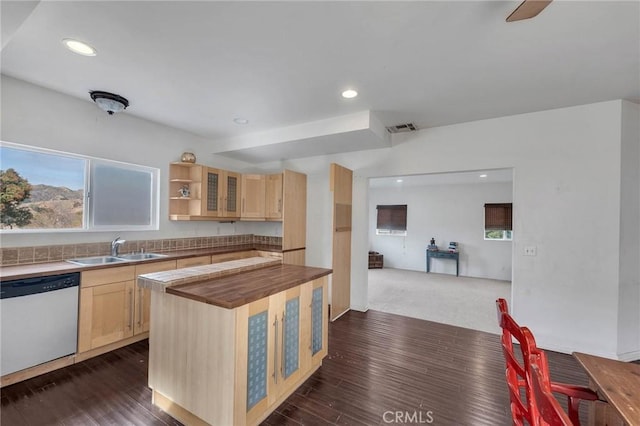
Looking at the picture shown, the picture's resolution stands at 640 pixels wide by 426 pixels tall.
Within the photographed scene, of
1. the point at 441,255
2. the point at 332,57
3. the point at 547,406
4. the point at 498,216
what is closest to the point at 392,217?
the point at 441,255

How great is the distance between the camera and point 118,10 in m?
1.67

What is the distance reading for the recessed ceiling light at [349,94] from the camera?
2.67 meters

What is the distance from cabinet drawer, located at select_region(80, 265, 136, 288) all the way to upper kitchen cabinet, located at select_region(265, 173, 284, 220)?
6.99ft

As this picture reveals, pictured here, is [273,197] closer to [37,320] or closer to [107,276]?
[107,276]

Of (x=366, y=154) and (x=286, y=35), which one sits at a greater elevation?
(x=286, y=35)

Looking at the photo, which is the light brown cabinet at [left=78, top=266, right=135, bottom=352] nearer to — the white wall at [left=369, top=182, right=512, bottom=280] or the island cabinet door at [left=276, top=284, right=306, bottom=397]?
the island cabinet door at [left=276, top=284, right=306, bottom=397]

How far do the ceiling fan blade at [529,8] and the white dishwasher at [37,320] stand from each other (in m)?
3.87

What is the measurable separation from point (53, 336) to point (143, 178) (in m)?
2.06

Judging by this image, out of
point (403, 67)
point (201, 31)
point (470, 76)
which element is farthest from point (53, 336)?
point (470, 76)

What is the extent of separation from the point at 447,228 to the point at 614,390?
690cm

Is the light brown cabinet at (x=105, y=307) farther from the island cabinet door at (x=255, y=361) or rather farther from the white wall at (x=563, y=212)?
the white wall at (x=563, y=212)

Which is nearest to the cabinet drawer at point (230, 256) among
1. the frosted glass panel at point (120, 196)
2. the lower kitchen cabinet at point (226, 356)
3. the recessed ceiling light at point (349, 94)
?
the frosted glass panel at point (120, 196)

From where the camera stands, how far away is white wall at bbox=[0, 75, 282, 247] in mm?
2578

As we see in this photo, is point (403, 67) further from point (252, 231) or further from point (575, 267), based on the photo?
point (252, 231)
